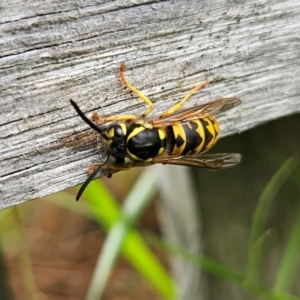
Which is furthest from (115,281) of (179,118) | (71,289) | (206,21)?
(206,21)

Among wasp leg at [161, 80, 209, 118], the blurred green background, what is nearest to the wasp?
wasp leg at [161, 80, 209, 118]

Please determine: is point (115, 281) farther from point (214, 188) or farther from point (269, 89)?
point (269, 89)

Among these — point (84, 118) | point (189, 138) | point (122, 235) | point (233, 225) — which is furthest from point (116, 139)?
point (233, 225)

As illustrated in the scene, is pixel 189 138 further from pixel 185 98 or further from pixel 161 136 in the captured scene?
pixel 185 98

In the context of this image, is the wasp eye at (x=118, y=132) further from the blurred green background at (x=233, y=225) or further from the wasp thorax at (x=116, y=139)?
the blurred green background at (x=233, y=225)

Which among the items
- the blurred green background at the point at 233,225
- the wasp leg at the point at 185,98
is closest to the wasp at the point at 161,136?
the wasp leg at the point at 185,98

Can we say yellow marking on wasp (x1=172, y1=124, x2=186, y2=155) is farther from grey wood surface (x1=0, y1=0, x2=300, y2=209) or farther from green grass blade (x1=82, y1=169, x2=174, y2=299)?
green grass blade (x1=82, y1=169, x2=174, y2=299)
